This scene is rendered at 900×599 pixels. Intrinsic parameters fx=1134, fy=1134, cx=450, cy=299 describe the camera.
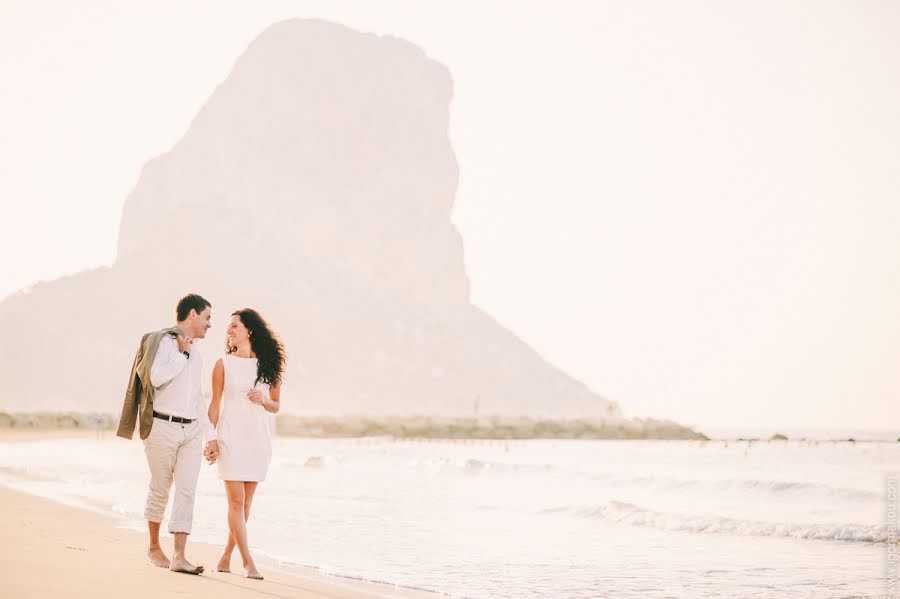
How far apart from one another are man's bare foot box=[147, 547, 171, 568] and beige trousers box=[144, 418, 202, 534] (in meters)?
0.24

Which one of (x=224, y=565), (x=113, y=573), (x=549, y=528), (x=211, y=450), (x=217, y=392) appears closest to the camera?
(x=113, y=573)

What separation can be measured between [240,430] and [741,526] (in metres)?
8.32

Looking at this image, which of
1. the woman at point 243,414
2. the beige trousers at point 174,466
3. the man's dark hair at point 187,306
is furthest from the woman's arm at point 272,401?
the man's dark hair at point 187,306

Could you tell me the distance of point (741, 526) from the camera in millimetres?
13945

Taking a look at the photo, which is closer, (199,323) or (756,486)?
(199,323)

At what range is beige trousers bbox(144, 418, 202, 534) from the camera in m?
7.50

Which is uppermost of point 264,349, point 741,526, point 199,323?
point 199,323

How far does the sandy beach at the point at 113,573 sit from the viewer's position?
6453 mm

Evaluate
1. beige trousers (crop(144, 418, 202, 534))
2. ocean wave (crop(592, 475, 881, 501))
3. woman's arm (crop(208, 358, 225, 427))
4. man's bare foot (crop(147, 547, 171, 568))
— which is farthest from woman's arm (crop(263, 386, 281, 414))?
ocean wave (crop(592, 475, 881, 501))

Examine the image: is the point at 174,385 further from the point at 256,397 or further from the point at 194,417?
the point at 256,397

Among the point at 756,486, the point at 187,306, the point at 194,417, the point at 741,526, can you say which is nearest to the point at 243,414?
the point at 194,417

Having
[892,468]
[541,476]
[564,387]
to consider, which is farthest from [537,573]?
[564,387]

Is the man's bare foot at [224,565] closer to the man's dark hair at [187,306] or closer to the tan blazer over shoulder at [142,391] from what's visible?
the tan blazer over shoulder at [142,391]

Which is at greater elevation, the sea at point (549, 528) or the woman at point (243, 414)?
the woman at point (243, 414)
